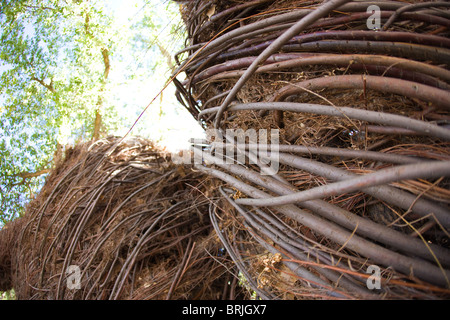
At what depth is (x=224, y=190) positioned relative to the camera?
1.17 m

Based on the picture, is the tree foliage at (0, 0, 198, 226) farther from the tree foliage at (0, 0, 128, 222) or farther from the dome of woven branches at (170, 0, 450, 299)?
the dome of woven branches at (170, 0, 450, 299)

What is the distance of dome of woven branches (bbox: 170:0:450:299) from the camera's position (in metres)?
0.71

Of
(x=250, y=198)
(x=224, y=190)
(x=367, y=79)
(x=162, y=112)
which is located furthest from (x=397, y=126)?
(x=162, y=112)

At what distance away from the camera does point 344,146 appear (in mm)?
954

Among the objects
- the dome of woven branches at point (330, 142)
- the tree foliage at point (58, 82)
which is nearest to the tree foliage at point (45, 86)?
the tree foliage at point (58, 82)

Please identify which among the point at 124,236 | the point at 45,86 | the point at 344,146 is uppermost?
the point at 45,86

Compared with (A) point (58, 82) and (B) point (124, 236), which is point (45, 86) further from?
(B) point (124, 236)

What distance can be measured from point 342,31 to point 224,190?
670mm

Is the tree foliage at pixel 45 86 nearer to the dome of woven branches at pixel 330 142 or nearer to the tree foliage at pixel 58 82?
the tree foliage at pixel 58 82

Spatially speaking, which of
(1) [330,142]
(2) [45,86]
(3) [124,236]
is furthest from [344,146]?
(2) [45,86]

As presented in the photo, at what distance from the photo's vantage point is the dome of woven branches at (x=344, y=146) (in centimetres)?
71

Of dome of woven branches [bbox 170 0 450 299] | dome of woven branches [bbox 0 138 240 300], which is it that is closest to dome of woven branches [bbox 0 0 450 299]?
dome of woven branches [bbox 170 0 450 299]
